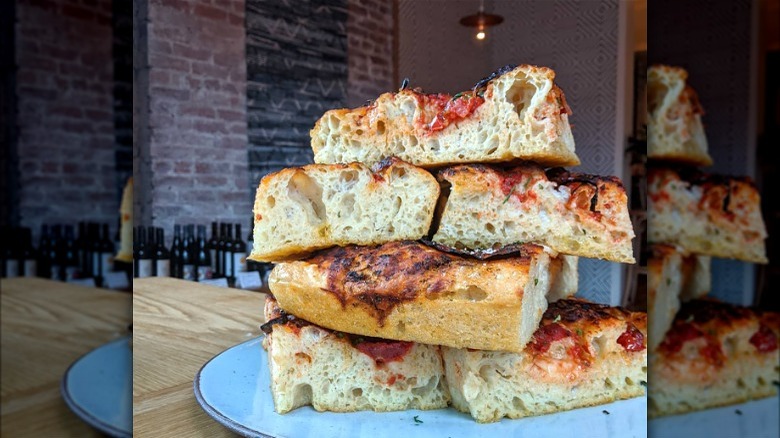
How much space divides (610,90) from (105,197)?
99 centimetres

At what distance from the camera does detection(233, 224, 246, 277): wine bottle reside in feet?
4.52

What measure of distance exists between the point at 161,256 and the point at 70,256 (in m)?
0.17

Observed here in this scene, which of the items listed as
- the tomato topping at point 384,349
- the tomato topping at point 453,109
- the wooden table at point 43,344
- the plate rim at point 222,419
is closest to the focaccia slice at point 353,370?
the tomato topping at point 384,349

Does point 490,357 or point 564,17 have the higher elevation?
point 564,17

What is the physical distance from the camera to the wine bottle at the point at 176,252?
4.38ft

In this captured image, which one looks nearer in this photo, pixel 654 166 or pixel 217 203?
pixel 654 166

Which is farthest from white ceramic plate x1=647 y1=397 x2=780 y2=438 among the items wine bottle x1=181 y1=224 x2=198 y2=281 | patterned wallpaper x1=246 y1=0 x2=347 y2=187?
wine bottle x1=181 y1=224 x2=198 y2=281

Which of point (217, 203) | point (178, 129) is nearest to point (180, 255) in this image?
point (217, 203)

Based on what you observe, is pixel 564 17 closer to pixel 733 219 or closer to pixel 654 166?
pixel 654 166

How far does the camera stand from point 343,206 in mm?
1305

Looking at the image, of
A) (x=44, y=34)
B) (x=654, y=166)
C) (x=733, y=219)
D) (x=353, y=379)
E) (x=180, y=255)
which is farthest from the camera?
(x=180, y=255)

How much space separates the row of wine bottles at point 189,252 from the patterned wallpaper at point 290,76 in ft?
0.50

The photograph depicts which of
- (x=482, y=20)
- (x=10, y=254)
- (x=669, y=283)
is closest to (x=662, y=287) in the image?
(x=669, y=283)

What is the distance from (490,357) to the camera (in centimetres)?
121
